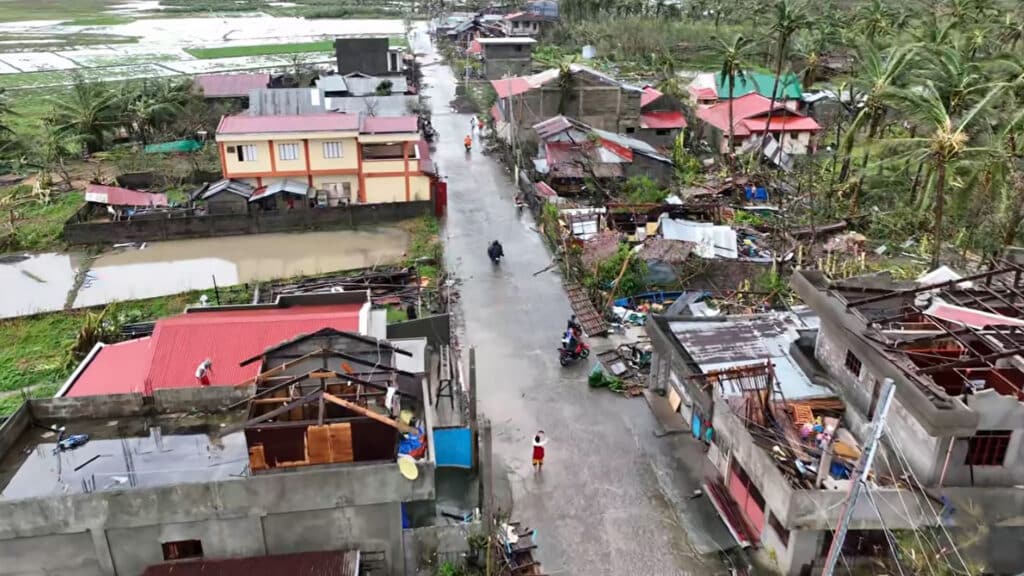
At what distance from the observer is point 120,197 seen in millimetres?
35781

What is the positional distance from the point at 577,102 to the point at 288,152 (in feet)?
52.5

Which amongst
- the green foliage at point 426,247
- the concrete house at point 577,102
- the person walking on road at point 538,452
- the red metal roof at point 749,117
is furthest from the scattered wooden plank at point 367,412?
the red metal roof at point 749,117

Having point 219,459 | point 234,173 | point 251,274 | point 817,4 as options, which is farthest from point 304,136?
point 817,4

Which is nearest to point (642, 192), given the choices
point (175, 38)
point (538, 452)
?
point (538, 452)

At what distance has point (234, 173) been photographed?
3522cm

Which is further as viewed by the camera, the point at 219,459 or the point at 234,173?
the point at 234,173

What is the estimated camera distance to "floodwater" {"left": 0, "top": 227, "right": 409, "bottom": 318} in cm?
2939

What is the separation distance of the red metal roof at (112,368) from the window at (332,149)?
1770 cm

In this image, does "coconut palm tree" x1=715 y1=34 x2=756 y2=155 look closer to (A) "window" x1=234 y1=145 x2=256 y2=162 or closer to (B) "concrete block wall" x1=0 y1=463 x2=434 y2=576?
(A) "window" x1=234 y1=145 x2=256 y2=162

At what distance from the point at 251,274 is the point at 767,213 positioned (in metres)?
22.3

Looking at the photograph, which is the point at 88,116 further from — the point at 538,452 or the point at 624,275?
the point at 538,452

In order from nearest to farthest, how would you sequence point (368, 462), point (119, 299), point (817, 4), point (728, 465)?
point (368, 462), point (728, 465), point (119, 299), point (817, 4)

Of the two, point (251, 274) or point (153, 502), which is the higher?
point (153, 502)

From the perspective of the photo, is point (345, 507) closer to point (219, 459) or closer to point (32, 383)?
point (219, 459)
